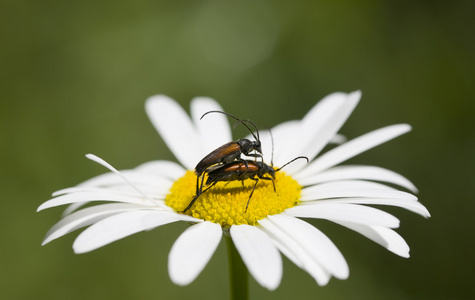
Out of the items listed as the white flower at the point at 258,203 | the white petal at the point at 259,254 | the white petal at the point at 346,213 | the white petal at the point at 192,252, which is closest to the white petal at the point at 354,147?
the white flower at the point at 258,203

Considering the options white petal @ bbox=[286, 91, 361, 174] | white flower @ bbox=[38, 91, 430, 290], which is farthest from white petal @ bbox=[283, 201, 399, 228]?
white petal @ bbox=[286, 91, 361, 174]

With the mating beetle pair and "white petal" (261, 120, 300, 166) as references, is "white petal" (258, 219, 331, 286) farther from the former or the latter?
"white petal" (261, 120, 300, 166)

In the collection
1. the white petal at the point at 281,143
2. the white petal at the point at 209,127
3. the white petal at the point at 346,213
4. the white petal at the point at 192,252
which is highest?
the white petal at the point at 209,127

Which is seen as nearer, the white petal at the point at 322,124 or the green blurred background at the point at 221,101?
the white petal at the point at 322,124

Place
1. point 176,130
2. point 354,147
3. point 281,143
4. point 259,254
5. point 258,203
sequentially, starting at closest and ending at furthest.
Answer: point 259,254 < point 258,203 < point 354,147 < point 281,143 < point 176,130

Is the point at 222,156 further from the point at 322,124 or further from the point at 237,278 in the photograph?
the point at 322,124

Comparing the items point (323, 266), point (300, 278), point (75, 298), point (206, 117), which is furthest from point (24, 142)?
point (323, 266)

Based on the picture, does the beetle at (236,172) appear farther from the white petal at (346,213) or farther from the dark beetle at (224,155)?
the white petal at (346,213)

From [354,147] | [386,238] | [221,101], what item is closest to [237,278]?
[386,238]
